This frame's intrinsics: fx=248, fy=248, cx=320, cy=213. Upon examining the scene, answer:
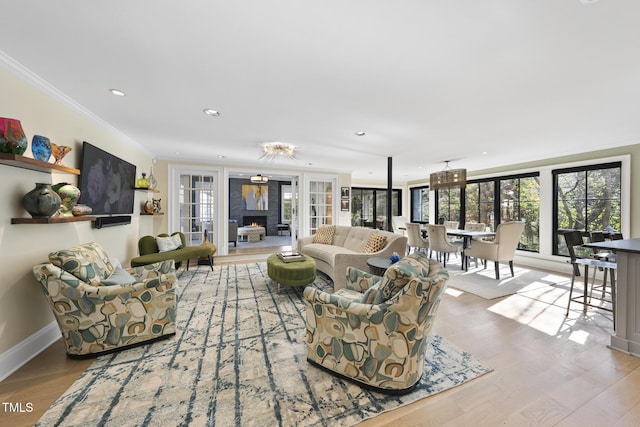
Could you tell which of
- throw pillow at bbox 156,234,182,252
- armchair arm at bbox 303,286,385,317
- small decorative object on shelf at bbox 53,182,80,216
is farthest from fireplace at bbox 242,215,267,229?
armchair arm at bbox 303,286,385,317

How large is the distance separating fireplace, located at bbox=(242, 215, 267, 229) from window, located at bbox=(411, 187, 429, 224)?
5708 mm

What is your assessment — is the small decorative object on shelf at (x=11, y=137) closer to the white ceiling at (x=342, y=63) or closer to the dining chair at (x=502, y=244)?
the white ceiling at (x=342, y=63)

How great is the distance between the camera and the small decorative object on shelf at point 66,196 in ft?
7.41

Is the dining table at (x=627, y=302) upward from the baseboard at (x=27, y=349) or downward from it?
upward

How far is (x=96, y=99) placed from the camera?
257 cm

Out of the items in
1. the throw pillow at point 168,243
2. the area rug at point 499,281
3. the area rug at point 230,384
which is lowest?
the area rug at point 230,384

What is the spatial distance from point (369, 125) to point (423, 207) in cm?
619

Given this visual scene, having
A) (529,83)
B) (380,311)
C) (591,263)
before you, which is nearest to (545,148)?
(591,263)

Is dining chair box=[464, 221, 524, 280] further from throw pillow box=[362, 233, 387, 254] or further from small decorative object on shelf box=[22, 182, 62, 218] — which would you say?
small decorative object on shelf box=[22, 182, 62, 218]

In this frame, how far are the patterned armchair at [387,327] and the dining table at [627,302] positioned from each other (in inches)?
74.7

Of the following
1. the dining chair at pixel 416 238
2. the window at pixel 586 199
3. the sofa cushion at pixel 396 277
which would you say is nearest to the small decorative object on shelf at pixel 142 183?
the sofa cushion at pixel 396 277

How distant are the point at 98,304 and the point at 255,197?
320 inches

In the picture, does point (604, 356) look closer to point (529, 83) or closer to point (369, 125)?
point (529, 83)

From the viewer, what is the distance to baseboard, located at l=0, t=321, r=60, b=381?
6.01 ft
